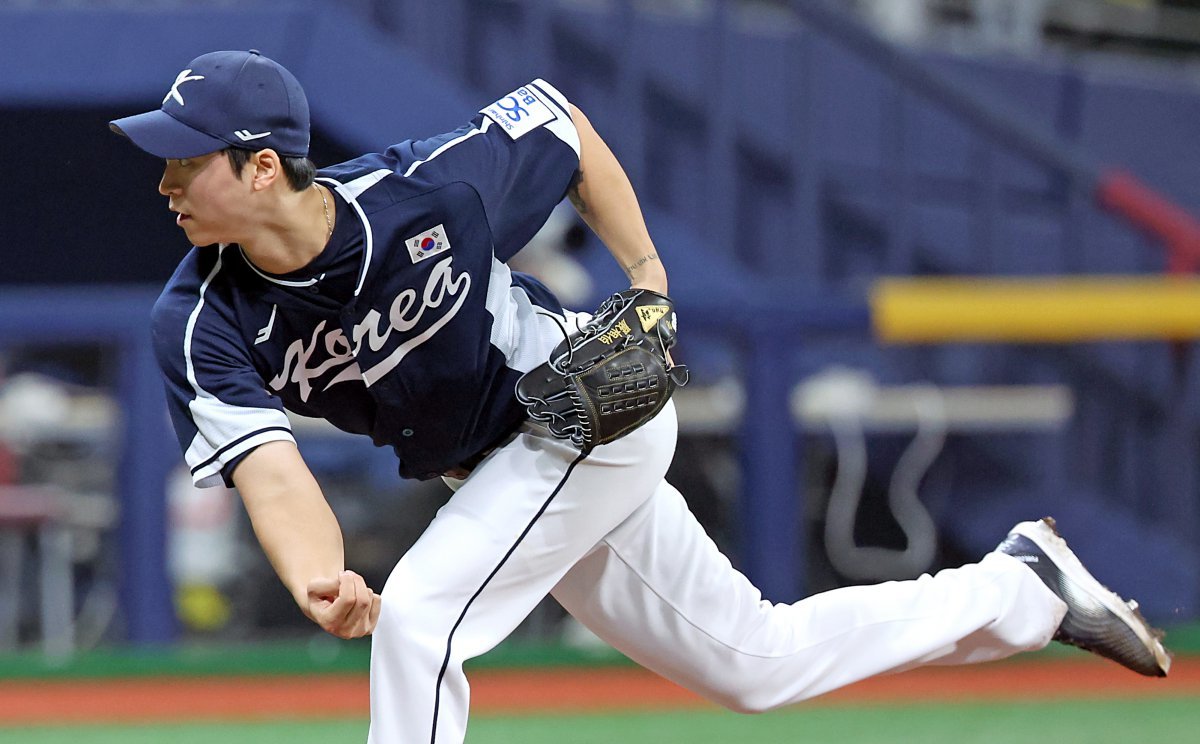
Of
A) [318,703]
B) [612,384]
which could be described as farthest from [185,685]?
[612,384]

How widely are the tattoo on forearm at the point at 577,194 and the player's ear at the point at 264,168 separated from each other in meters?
0.75

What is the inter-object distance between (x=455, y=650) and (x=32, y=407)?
424 cm

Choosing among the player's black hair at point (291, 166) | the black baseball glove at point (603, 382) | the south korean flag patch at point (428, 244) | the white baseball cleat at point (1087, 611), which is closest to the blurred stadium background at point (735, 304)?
the white baseball cleat at point (1087, 611)

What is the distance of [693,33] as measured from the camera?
7.85 meters

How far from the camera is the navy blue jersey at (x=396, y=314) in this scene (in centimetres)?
280

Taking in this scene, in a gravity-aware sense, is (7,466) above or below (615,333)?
below

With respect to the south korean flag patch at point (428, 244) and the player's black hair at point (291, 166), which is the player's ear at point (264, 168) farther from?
the south korean flag patch at point (428, 244)

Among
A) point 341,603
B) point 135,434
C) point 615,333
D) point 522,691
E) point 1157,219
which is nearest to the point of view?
point 341,603

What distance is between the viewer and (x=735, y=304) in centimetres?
611

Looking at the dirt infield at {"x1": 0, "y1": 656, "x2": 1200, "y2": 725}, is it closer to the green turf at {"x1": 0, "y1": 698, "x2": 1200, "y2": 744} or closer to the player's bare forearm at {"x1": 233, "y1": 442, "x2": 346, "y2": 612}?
the green turf at {"x1": 0, "y1": 698, "x2": 1200, "y2": 744}

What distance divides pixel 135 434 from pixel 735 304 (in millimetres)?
2286

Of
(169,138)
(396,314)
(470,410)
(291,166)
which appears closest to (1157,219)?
(470,410)

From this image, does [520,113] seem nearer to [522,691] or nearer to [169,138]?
[169,138]

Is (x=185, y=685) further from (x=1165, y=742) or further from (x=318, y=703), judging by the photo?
(x=1165, y=742)
